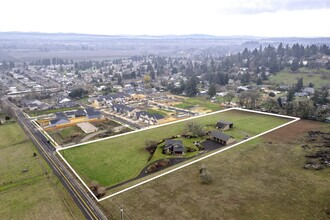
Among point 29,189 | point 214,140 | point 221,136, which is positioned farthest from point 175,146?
point 29,189

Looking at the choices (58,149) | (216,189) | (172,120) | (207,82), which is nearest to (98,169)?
(58,149)

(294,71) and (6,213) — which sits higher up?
(294,71)

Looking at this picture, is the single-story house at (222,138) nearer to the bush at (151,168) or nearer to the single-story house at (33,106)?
the bush at (151,168)

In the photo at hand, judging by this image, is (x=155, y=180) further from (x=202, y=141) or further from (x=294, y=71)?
(x=294, y=71)

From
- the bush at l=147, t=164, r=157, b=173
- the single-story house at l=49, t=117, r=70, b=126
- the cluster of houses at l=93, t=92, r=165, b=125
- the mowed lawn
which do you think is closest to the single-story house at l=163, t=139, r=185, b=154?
the mowed lawn

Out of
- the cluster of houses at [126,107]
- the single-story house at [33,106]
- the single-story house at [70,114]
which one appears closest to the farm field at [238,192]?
the cluster of houses at [126,107]

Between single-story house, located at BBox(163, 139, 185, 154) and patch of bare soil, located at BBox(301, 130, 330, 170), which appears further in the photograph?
single-story house, located at BBox(163, 139, 185, 154)

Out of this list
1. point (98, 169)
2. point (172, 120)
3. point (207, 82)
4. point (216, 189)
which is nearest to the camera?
point (216, 189)

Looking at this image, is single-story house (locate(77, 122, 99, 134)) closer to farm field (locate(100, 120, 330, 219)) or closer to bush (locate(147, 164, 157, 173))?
bush (locate(147, 164, 157, 173))
